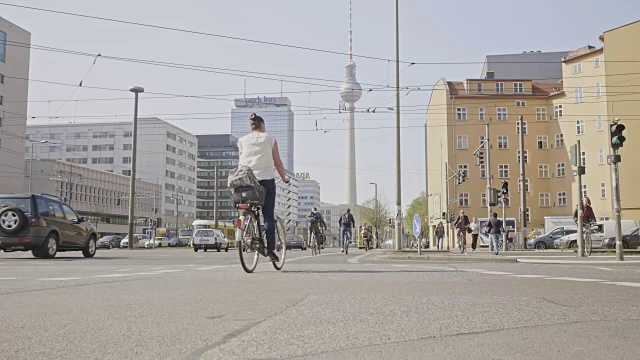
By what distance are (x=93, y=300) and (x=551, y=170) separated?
75.4 m

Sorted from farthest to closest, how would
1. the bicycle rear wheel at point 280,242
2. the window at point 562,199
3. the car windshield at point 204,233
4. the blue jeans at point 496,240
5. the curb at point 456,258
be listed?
the window at point 562,199 → the car windshield at point 204,233 → the blue jeans at point 496,240 → the curb at point 456,258 → the bicycle rear wheel at point 280,242

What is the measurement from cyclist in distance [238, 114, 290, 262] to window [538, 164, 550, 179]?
234 feet

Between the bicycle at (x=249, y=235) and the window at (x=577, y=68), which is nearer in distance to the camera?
the bicycle at (x=249, y=235)

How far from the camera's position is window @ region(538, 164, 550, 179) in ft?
246

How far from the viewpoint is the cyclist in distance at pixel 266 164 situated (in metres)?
8.58

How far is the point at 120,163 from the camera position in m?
120

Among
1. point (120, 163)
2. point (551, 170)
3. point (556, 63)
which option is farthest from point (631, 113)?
point (120, 163)

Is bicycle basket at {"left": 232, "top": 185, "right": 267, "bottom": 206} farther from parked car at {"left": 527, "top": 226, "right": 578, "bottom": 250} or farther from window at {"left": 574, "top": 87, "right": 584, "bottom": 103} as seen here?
window at {"left": 574, "top": 87, "right": 584, "bottom": 103}

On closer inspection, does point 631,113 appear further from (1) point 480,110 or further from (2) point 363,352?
(2) point 363,352

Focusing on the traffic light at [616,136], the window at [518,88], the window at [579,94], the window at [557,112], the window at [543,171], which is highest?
the window at [518,88]

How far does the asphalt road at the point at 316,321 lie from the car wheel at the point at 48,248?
10.6 m

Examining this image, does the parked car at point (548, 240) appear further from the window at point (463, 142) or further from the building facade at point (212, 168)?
the building facade at point (212, 168)

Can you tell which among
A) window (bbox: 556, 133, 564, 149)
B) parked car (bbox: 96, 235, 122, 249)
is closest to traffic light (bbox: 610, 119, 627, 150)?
parked car (bbox: 96, 235, 122, 249)

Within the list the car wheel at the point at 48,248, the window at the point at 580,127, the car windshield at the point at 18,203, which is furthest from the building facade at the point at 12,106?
the window at the point at 580,127
